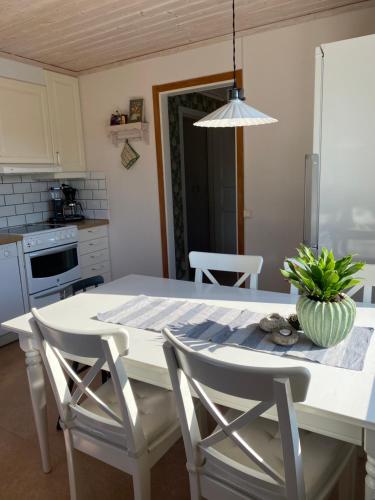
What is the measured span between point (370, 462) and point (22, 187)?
358cm

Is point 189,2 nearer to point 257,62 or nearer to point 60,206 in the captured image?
point 257,62

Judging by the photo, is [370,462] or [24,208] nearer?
[370,462]

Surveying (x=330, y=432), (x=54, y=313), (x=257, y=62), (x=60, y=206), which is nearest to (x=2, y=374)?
(x=54, y=313)

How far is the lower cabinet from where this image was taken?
147 inches

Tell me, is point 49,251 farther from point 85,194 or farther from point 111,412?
point 111,412

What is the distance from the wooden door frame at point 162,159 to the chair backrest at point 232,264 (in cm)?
99

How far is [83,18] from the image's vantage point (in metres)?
2.53

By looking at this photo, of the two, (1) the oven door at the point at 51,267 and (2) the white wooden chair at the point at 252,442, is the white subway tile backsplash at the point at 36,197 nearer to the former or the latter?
(1) the oven door at the point at 51,267

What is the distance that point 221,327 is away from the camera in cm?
153

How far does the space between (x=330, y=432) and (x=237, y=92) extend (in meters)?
1.25

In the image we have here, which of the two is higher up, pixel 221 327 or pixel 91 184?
→ pixel 91 184

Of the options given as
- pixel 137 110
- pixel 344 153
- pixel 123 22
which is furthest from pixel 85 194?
pixel 344 153

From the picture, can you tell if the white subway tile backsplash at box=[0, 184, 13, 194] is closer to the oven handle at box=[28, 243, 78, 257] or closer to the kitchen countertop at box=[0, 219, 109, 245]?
the kitchen countertop at box=[0, 219, 109, 245]

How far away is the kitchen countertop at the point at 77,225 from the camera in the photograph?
2979 millimetres
